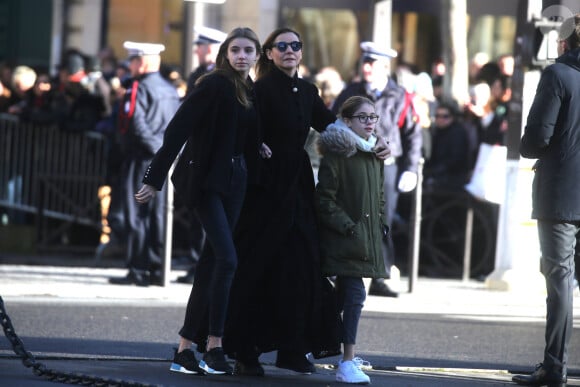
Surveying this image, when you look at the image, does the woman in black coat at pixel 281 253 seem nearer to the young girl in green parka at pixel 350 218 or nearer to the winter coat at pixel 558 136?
the young girl in green parka at pixel 350 218

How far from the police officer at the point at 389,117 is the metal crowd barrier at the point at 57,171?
13.7ft

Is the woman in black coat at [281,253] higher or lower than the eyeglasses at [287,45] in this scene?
lower

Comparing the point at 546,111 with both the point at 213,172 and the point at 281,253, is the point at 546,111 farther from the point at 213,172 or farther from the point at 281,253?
the point at 213,172

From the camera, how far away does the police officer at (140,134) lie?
13461 mm

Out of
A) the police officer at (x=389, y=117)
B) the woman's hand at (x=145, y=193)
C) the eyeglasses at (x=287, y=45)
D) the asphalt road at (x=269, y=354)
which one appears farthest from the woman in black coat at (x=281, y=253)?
the police officer at (x=389, y=117)

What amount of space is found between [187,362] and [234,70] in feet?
5.32

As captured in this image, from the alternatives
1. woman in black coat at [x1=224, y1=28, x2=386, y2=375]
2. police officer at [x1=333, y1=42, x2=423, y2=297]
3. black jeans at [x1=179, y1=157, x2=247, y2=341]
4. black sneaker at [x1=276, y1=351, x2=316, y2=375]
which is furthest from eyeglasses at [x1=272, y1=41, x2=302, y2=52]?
police officer at [x1=333, y1=42, x2=423, y2=297]

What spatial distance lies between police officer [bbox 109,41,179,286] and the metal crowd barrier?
112 inches

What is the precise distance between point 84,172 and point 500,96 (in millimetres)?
4496

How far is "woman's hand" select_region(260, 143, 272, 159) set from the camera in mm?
8602

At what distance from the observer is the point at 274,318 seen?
8586 millimetres

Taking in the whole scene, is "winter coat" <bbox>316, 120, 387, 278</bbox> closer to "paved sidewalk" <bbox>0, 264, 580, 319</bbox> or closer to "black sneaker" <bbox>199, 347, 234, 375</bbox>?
"black sneaker" <bbox>199, 347, 234, 375</bbox>

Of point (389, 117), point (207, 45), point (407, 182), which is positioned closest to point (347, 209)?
point (407, 182)

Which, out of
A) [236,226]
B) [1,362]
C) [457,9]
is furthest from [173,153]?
[457,9]
